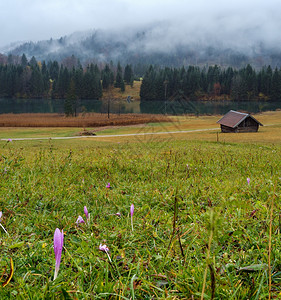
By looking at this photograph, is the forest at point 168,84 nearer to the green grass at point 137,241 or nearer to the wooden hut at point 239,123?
the wooden hut at point 239,123

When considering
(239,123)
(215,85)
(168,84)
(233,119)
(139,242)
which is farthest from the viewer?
(215,85)

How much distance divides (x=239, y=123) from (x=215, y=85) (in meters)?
130

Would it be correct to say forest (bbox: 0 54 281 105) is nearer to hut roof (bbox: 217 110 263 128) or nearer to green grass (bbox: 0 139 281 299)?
hut roof (bbox: 217 110 263 128)

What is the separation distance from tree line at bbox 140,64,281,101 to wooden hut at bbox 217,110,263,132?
3832 inches

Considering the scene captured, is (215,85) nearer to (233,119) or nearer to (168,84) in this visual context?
(168,84)

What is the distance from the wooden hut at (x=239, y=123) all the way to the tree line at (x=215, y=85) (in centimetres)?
9733

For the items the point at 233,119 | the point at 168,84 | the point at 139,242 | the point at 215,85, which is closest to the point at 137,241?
the point at 139,242

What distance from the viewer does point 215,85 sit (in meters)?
181

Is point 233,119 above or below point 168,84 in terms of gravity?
below

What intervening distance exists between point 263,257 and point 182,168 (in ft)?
14.4

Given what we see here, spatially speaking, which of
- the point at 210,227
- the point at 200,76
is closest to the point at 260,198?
the point at 210,227

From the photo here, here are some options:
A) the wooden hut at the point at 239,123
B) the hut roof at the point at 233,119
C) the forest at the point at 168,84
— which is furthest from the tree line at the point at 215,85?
the wooden hut at the point at 239,123

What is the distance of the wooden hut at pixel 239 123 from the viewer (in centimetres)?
6094

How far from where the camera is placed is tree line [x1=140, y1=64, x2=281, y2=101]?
163 m
